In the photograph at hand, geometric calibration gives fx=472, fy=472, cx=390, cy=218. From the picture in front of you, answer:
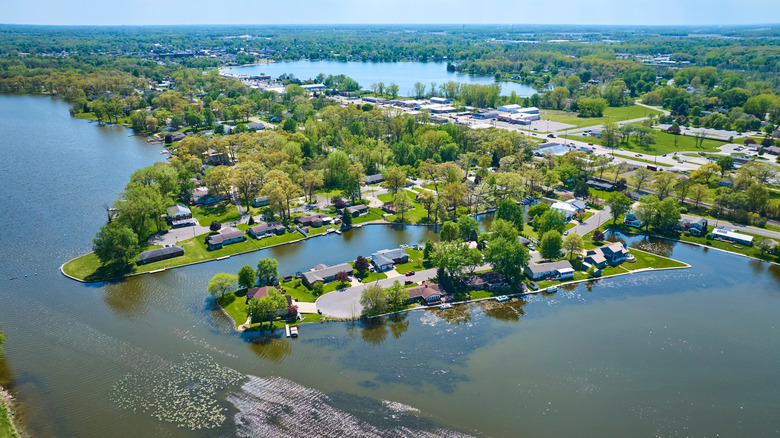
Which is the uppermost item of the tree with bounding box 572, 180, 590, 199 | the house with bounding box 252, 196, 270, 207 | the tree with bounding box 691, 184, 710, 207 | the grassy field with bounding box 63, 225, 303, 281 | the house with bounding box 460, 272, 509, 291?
the tree with bounding box 691, 184, 710, 207

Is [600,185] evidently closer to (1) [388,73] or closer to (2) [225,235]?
(2) [225,235]

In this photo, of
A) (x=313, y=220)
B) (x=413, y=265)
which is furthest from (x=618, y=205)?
(x=313, y=220)

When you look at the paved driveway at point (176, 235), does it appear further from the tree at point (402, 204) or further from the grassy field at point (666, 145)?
the grassy field at point (666, 145)

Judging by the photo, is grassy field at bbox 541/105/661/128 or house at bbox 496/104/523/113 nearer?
grassy field at bbox 541/105/661/128

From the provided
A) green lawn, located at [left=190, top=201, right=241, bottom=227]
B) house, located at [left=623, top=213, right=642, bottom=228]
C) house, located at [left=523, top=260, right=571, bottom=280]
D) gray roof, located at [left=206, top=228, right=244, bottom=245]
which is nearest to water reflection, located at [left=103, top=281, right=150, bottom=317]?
gray roof, located at [left=206, top=228, right=244, bottom=245]

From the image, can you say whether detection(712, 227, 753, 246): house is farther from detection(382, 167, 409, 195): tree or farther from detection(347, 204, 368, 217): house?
detection(347, 204, 368, 217): house

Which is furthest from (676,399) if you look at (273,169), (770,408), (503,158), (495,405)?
(273,169)

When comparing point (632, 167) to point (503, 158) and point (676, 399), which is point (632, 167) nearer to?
point (503, 158)

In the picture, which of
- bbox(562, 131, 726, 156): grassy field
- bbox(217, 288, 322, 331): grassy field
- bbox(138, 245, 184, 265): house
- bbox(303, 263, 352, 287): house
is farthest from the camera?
bbox(562, 131, 726, 156): grassy field
